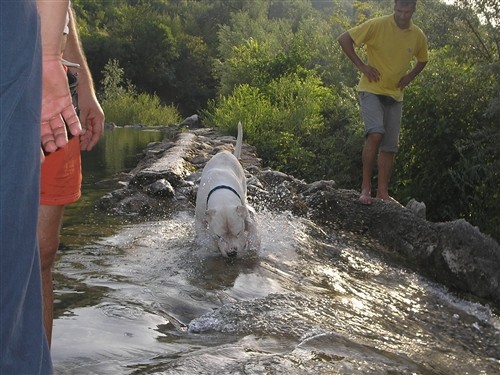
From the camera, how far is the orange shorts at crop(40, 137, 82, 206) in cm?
274

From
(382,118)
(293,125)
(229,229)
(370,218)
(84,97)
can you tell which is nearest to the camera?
(84,97)

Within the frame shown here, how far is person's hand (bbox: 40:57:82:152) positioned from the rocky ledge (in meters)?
4.41

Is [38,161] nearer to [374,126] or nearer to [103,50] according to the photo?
[374,126]

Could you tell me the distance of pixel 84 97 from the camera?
10.2ft

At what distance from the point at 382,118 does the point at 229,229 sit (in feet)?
7.27

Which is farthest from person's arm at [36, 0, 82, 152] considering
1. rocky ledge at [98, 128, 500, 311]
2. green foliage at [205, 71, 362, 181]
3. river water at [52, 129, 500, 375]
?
green foliage at [205, 71, 362, 181]

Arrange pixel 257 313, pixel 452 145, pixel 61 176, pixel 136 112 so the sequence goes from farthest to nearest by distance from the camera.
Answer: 1. pixel 136 112
2. pixel 452 145
3. pixel 257 313
4. pixel 61 176

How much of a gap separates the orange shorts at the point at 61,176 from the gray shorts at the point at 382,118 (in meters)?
4.43

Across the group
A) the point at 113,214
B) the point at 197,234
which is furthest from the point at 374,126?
the point at 113,214

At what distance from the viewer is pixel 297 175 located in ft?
37.0

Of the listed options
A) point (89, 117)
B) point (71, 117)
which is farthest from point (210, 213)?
point (71, 117)

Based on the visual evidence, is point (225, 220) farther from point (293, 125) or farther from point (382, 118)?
point (293, 125)

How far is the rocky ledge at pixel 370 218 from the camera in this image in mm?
6066

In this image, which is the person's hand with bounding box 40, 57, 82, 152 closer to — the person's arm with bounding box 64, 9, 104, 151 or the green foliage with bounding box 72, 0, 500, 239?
the person's arm with bounding box 64, 9, 104, 151
